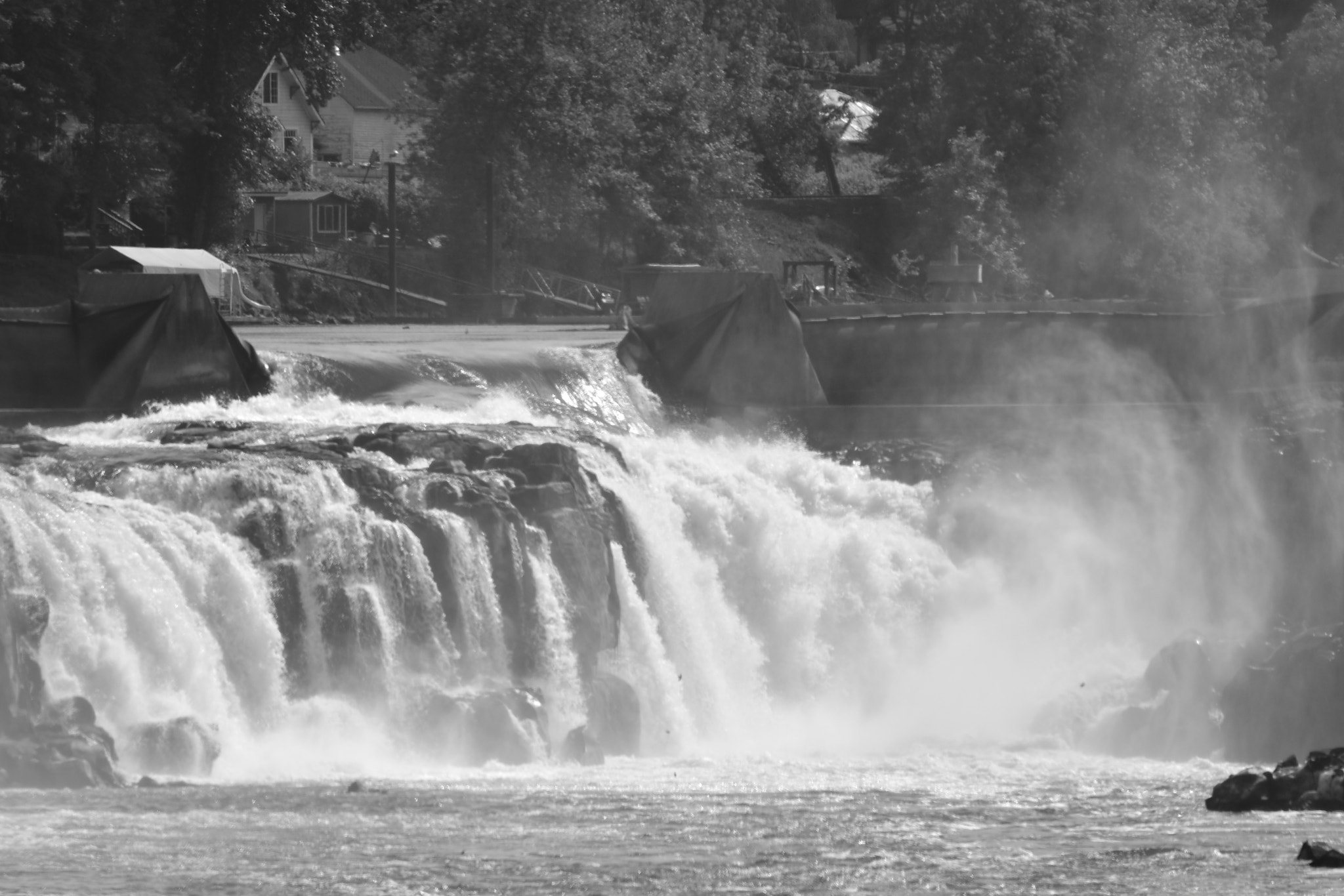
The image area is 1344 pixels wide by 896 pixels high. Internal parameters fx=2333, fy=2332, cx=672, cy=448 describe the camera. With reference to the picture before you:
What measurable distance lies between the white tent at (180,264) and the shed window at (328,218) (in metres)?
17.5

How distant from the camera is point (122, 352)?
1197 inches

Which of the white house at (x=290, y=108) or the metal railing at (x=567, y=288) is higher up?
the white house at (x=290, y=108)

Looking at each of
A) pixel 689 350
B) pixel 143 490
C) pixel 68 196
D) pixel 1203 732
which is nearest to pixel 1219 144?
pixel 68 196

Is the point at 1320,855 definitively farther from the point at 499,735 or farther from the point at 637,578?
the point at 637,578

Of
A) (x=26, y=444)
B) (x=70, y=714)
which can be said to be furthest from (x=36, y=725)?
(x=26, y=444)

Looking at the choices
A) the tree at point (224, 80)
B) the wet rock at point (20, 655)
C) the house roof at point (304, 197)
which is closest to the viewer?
the wet rock at point (20, 655)

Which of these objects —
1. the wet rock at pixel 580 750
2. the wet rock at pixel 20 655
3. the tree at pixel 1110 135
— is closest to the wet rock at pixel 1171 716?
the wet rock at pixel 580 750

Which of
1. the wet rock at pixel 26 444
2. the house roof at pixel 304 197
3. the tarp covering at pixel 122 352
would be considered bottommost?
the wet rock at pixel 26 444

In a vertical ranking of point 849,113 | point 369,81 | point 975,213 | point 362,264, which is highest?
point 369,81

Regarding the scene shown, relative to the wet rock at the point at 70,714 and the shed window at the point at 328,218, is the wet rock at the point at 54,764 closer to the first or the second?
the wet rock at the point at 70,714

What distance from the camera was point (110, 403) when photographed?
30.1 metres

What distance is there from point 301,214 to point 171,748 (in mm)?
51034

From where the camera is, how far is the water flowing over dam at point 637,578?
23.0 metres

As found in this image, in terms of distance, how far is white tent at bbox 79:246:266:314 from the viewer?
4934cm
